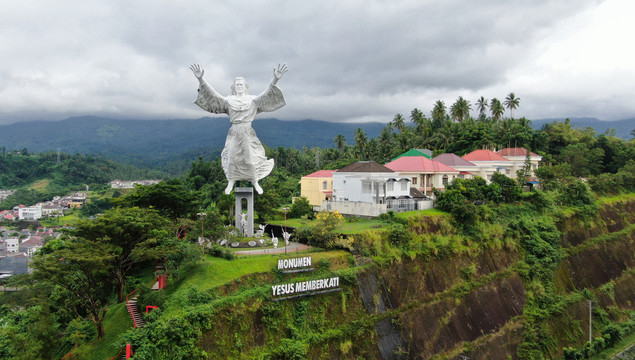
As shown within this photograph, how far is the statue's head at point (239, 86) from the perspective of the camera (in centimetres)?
2778

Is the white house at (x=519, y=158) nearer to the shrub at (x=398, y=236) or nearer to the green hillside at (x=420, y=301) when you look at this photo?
the green hillside at (x=420, y=301)

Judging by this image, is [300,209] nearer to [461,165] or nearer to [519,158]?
[461,165]

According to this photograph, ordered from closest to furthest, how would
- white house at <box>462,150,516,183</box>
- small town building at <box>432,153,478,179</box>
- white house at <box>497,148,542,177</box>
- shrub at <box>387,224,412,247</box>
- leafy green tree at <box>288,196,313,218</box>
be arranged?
shrub at <box>387,224,412,247</box> → leafy green tree at <box>288,196,313,218</box> → small town building at <box>432,153,478,179</box> → white house at <box>462,150,516,183</box> → white house at <box>497,148,542,177</box>

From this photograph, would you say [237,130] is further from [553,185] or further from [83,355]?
[553,185]

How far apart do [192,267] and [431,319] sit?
14764 mm

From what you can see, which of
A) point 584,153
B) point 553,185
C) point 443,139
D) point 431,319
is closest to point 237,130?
point 431,319

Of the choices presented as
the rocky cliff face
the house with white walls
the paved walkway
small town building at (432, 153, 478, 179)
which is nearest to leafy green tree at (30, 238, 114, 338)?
the rocky cliff face

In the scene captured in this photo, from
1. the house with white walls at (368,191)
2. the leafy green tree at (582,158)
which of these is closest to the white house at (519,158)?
the leafy green tree at (582,158)

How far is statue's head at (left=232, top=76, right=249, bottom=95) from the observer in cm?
2778

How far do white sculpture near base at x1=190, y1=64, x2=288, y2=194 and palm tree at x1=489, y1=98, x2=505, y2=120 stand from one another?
5807 cm

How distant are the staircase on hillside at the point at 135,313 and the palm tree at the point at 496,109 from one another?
7010 cm

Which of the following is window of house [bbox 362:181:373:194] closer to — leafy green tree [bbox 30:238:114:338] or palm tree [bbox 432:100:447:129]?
leafy green tree [bbox 30:238:114:338]

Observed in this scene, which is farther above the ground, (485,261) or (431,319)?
(485,261)

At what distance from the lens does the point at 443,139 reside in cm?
6575
